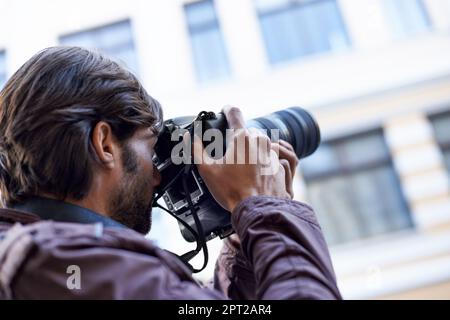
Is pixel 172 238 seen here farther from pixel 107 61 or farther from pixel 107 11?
pixel 107 61

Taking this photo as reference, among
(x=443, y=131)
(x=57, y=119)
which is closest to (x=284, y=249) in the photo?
(x=57, y=119)

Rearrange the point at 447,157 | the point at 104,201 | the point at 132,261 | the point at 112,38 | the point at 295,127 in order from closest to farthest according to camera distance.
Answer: the point at 132,261, the point at 104,201, the point at 295,127, the point at 447,157, the point at 112,38

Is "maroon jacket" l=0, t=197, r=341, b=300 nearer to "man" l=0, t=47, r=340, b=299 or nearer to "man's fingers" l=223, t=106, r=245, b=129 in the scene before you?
"man" l=0, t=47, r=340, b=299

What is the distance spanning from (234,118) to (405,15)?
1.80 meters

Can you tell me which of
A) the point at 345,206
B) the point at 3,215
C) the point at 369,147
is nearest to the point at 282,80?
the point at 369,147

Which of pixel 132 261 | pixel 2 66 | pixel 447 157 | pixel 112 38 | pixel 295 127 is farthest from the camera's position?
pixel 112 38

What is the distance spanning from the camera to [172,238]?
1767mm

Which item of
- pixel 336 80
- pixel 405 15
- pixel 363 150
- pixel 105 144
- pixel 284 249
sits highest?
pixel 405 15

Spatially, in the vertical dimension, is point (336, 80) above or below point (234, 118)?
above

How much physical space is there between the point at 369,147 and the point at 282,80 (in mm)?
441

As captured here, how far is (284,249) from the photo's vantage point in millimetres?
355

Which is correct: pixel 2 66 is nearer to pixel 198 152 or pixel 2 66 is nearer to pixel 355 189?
pixel 355 189
